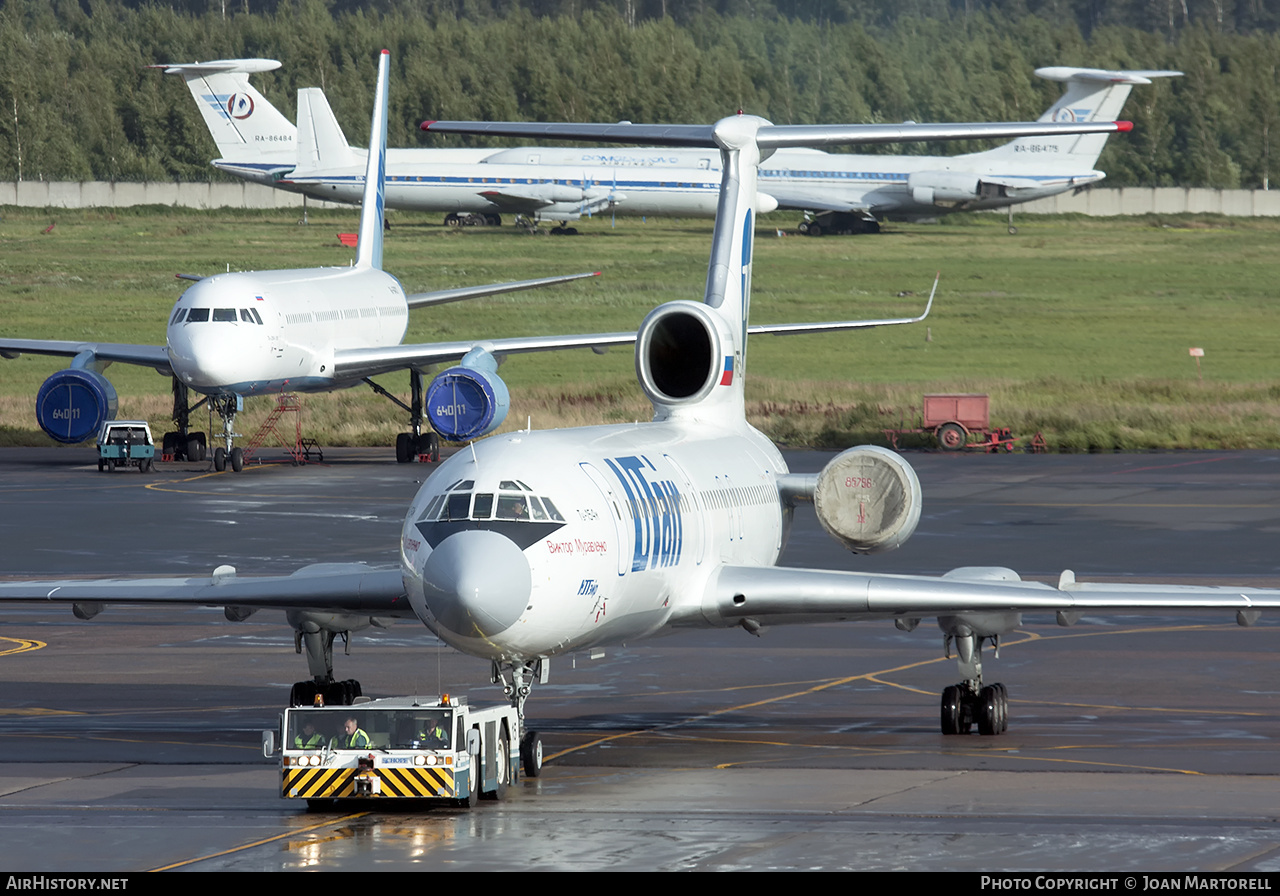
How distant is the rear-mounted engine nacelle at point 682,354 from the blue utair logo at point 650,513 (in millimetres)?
4227

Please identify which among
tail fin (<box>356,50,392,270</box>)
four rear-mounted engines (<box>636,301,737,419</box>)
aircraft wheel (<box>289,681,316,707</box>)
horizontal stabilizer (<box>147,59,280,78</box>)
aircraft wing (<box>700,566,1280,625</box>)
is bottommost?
aircraft wheel (<box>289,681,316,707</box>)

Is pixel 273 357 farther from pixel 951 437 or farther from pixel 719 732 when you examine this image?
pixel 719 732

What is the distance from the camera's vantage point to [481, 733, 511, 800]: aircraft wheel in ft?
60.0

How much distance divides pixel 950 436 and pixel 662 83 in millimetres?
116188

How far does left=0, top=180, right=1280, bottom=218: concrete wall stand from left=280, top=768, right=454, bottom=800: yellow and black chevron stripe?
444 ft

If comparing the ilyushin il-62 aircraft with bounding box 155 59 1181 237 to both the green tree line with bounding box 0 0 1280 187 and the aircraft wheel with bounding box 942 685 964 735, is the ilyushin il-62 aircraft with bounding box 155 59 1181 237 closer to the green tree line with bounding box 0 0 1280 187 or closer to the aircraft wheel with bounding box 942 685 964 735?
the green tree line with bounding box 0 0 1280 187

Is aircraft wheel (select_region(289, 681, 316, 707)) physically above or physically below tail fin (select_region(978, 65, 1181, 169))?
below

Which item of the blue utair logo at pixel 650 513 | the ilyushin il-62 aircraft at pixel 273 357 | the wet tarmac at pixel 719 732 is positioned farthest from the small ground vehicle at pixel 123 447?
the blue utair logo at pixel 650 513

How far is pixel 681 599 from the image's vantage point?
21.5 metres

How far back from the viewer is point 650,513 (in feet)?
67.4

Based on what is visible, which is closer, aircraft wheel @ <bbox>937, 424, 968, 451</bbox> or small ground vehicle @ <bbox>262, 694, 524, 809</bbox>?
small ground vehicle @ <bbox>262, 694, 524, 809</bbox>

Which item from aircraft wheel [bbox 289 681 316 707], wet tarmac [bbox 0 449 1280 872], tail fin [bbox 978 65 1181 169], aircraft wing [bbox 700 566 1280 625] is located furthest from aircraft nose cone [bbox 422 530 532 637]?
tail fin [bbox 978 65 1181 169]

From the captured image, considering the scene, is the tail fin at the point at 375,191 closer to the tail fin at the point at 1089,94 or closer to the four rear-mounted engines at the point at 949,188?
the tail fin at the point at 1089,94
